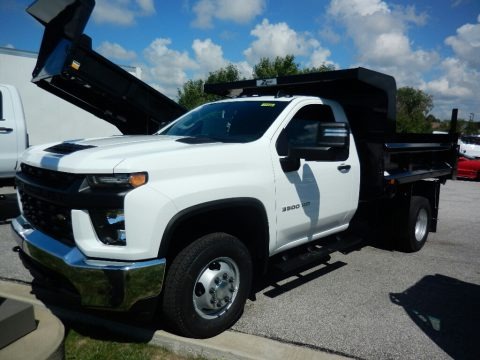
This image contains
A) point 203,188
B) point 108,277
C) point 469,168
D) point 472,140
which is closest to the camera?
point 108,277

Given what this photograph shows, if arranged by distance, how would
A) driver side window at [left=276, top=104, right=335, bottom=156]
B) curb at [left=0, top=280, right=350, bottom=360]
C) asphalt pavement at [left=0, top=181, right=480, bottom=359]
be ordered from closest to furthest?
curb at [left=0, top=280, right=350, bottom=360]
asphalt pavement at [left=0, top=181, right=480, bottom=359]
driver side window at [left=276, top=104, right=335, bottom=156]

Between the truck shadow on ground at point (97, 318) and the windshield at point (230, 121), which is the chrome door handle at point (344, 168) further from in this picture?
the truck shadow on ground at point (97, 318)

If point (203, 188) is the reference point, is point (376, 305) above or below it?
below

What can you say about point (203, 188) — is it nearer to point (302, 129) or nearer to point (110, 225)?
point (110, 225)

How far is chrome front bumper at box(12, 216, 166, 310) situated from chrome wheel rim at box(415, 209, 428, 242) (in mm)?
4551

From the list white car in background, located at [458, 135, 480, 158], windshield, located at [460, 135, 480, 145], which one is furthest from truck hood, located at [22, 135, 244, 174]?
windshield, located at [460, 135, 480, 145]

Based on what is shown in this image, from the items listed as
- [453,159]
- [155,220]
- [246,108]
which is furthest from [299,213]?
[453,159]

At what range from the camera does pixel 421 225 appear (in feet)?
19.7

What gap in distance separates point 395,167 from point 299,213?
232cm

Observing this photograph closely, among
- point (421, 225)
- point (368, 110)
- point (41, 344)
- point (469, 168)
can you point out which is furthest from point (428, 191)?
point (469, 168)

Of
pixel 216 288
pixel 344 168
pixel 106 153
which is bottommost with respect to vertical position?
pixel 216 288

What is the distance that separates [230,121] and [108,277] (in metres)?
2.14

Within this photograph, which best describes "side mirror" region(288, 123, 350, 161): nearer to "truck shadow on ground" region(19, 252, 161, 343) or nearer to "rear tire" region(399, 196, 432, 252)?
"truck shadow on ground" region(19, 252, 161, 343)

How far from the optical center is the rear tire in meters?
5.50
